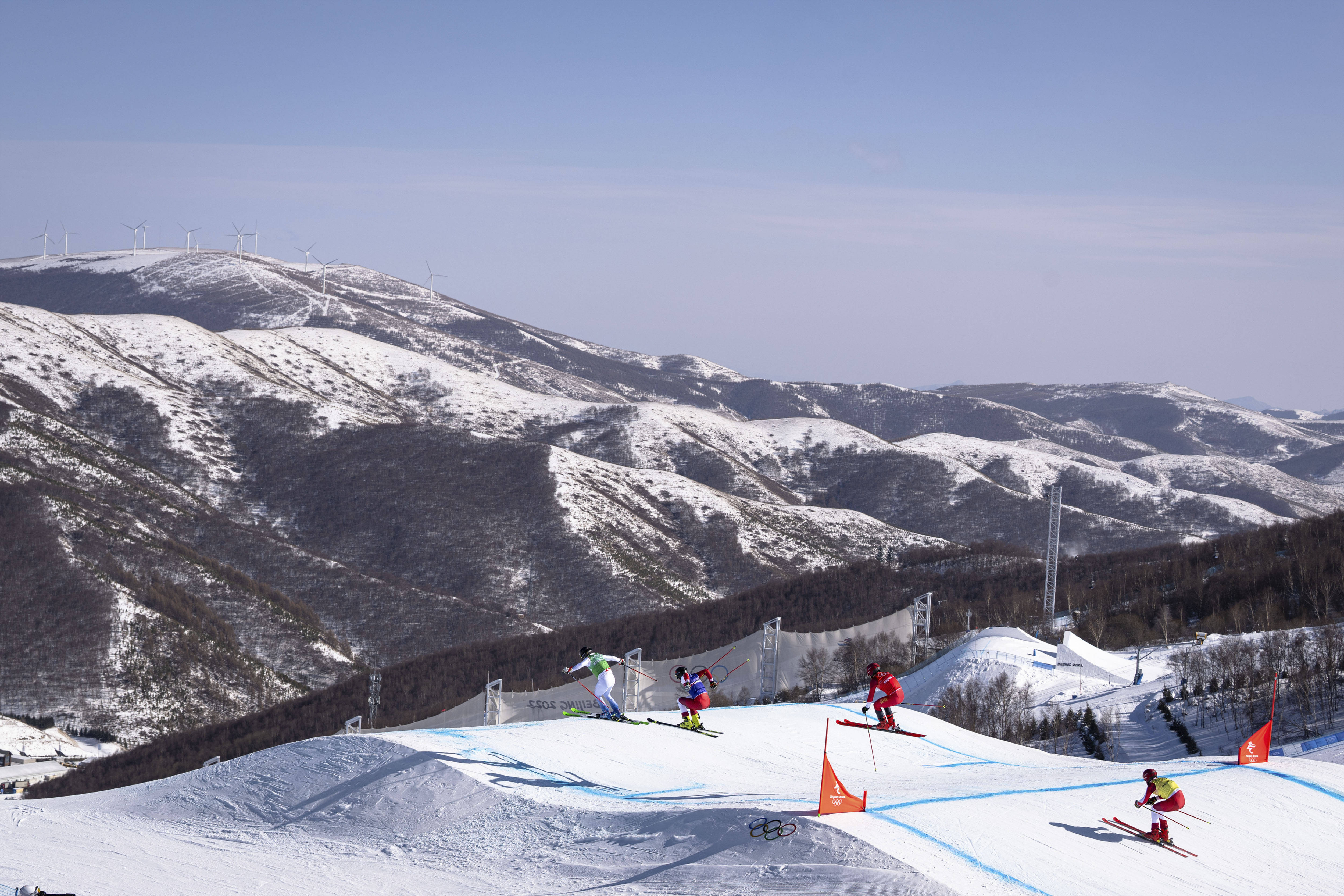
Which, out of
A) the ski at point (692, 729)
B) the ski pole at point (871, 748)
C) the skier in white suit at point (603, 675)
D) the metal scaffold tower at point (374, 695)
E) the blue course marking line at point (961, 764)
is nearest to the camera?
the skier in white suit at point (603, 675)

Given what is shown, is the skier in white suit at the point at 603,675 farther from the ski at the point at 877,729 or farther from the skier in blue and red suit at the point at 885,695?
the skier in blue and red suit at the point at 885,695

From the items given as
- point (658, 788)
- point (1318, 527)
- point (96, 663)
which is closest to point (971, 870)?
point (658, 788)

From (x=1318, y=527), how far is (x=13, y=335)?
158m

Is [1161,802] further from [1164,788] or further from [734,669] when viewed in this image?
[734,669]

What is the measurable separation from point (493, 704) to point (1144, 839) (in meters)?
25.6

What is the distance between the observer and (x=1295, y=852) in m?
19.1

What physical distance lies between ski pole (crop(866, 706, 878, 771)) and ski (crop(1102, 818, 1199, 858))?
5.68m

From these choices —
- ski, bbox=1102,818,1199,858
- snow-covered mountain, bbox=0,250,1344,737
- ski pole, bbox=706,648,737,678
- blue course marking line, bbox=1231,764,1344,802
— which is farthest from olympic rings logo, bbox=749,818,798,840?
snow-covered mountain, bbox=0,250,1344,737

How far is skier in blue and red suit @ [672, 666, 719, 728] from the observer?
23562 mm

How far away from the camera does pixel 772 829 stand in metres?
16.1

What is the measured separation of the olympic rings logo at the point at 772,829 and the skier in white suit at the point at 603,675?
5.64 m

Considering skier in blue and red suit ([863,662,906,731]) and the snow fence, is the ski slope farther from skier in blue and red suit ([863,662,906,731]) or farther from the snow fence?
the snow fence

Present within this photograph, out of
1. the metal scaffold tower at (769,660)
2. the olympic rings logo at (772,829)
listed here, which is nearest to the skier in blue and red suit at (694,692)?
the olympic rings logo at (772,829)

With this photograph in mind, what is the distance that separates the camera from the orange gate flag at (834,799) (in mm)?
16438
